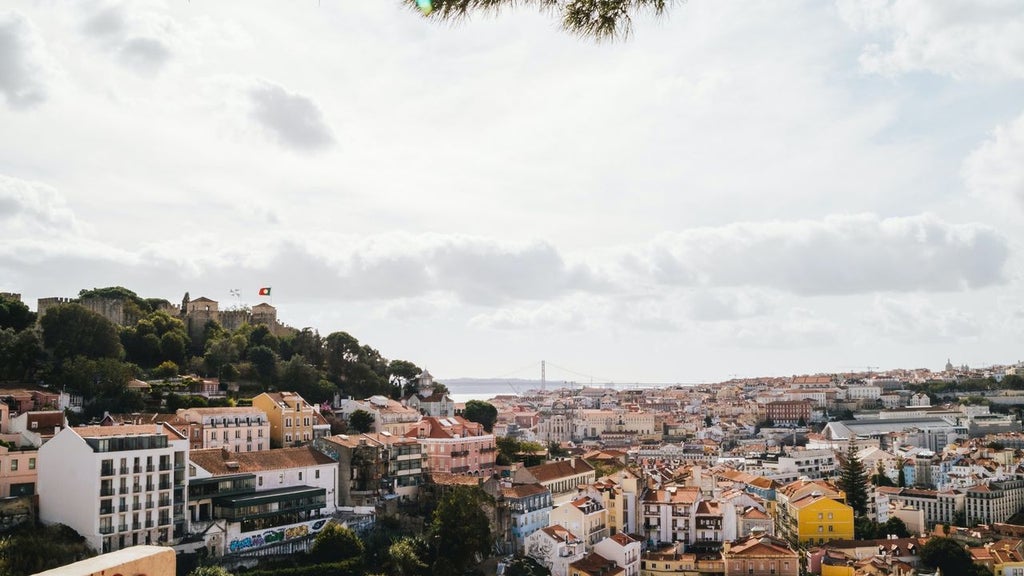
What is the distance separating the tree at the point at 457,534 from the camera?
32062 millimetres

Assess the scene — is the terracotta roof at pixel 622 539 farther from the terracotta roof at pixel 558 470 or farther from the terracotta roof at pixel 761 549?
the terracotta roof at pixel 558 470

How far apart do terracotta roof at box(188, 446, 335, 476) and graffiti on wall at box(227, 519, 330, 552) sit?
2276 millimetres

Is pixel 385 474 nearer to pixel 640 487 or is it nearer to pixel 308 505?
pixel 308 505

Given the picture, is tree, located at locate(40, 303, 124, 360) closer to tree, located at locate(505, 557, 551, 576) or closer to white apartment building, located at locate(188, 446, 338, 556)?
white apartment building, located at locate(188, 446, 338, 556)

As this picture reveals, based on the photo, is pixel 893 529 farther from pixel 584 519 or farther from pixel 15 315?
pixel 15 315

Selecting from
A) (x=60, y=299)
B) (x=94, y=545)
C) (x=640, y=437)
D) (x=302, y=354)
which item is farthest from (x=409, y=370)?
(x=640, y=437)

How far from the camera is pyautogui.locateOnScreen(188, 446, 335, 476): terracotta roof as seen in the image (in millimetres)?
30922

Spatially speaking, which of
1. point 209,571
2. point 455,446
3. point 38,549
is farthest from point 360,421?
point 38,549

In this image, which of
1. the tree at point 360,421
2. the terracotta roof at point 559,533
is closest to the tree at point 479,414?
the tree at point 360,421

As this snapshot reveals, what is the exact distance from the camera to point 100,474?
86.7 ft

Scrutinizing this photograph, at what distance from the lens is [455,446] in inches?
1693

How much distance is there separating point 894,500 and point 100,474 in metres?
49.2

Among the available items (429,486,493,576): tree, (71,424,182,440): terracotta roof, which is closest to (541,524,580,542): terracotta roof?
(429,486,493,576): tree

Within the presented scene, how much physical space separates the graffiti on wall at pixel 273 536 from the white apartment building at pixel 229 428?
5518 millimetres
